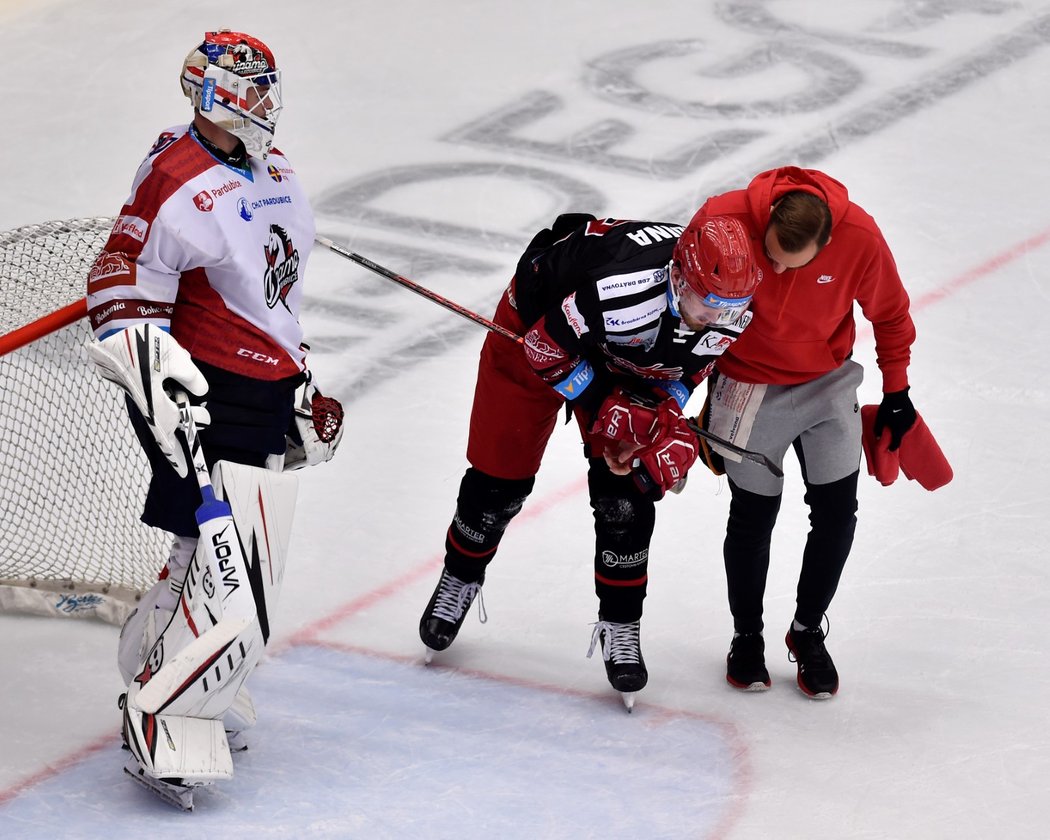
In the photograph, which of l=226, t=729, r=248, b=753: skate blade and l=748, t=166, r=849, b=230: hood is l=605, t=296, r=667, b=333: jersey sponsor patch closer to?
l=748, t=166, r=849, b=230: hood

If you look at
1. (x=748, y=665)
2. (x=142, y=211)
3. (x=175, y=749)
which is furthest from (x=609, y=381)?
(x=175, y=749)

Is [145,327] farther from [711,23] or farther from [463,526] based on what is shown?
[711,23]

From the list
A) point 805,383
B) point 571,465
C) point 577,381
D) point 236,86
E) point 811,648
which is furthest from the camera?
point 571,465

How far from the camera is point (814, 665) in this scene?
3357 mm

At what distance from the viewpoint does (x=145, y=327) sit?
2713mm

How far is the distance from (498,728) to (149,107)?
3.88 m

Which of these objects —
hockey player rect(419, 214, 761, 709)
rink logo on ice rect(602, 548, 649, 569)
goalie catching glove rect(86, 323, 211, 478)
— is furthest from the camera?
rink logo on ice rect(602, 548, 649, 569)

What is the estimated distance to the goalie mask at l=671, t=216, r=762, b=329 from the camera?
9.20ft

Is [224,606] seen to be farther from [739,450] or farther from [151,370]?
[739,450]

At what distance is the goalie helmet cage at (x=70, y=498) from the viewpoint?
3.60 m

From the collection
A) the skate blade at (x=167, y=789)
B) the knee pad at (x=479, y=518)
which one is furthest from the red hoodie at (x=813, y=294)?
the skate blade at (x=167, y=789)

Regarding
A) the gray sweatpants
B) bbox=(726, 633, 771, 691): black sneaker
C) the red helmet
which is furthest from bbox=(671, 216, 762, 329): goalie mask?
bbox=(726, 633, 771, 691): black sneaker

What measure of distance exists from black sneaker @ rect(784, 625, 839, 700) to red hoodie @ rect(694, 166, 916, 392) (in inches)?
22.4

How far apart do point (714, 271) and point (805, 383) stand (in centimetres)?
45
